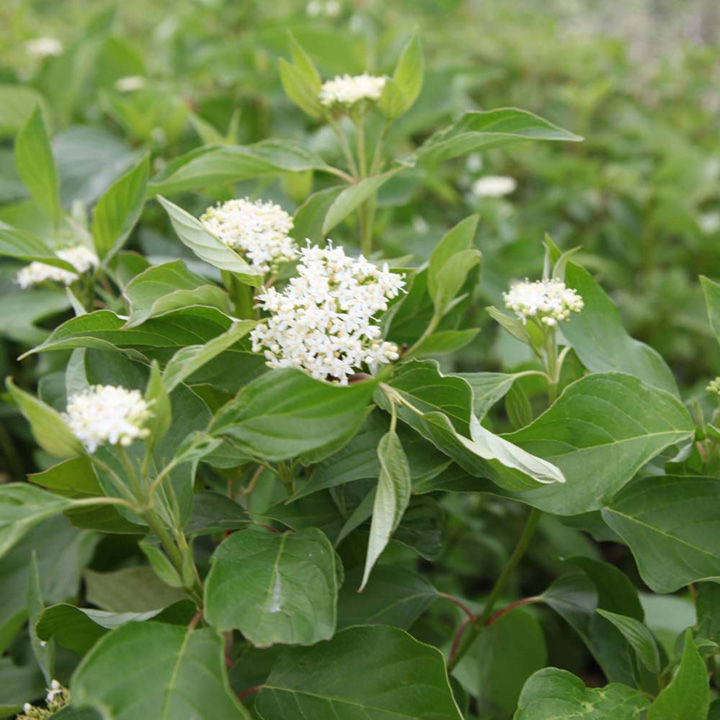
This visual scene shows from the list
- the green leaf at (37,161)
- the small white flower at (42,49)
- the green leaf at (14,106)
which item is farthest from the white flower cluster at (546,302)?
the small white flower at (42,49)

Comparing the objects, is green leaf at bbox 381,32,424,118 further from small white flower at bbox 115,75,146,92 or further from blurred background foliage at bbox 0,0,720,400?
small white flower at bbox 115,75,146,92

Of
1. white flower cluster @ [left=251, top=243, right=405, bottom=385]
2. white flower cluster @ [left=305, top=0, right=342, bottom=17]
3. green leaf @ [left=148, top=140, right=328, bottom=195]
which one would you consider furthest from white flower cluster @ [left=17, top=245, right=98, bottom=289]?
white flower cluster @ [left=305, top=0, right=342, bottom=17]

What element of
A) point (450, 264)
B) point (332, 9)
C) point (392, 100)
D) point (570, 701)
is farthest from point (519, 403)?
point (332, 9)

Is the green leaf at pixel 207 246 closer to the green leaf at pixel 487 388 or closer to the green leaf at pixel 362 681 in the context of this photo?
the green leaf at pixel 487 388

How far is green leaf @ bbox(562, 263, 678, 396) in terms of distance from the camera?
2.49 ft

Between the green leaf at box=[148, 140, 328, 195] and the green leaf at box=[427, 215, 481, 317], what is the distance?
0.69 ft

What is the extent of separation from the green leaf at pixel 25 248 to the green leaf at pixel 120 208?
0.20 feet

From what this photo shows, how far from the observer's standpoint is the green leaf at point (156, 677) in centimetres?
50

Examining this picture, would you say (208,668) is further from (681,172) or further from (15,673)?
(681,172)

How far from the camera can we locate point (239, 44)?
5.80 ft

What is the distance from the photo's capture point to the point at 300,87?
2.86ft

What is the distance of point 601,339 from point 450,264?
0.66 feet

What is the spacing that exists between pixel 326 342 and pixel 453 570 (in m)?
0.81

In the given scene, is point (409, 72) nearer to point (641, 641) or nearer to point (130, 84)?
point (641, 641)
